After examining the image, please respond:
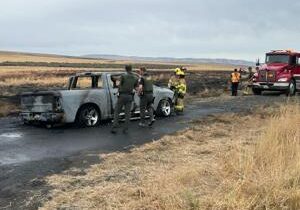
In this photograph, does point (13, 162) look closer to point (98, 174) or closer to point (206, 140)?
point (98, 174)

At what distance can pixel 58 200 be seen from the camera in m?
7.69

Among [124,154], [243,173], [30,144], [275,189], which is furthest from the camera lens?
[30,144]

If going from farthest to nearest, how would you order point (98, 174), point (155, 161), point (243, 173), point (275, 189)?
1. point (155, 161)
2. point (98, 174)
3. point (243, 173)
4. point (275, 189)

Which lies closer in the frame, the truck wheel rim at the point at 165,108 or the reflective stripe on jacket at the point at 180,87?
the truck wheel rim at the point at 165,108

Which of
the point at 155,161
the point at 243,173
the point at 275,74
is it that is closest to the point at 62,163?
the point at 155,161

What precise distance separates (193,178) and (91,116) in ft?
26.6

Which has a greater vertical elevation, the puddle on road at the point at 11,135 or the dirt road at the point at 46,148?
the dirt road at the point at 46,148

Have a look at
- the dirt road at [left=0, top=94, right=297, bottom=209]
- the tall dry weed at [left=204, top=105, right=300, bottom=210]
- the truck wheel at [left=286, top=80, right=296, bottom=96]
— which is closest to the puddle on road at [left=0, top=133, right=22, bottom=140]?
the dirt road at [left=0, top=94, right=297, bottom=209]

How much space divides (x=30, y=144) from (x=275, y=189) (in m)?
7.15


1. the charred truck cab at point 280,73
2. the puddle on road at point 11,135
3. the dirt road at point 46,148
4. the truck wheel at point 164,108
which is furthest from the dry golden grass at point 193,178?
the charred truck cab at point 280,73

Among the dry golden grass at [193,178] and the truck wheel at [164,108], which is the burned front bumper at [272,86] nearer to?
the truck wheel at [164,108]

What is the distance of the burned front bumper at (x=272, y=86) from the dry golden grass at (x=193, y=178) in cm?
1858

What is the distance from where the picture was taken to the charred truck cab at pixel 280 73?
100 feet

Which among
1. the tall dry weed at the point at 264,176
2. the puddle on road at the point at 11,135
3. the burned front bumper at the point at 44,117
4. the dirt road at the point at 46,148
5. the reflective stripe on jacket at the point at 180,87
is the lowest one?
the puddle on road at the point at 11,135
